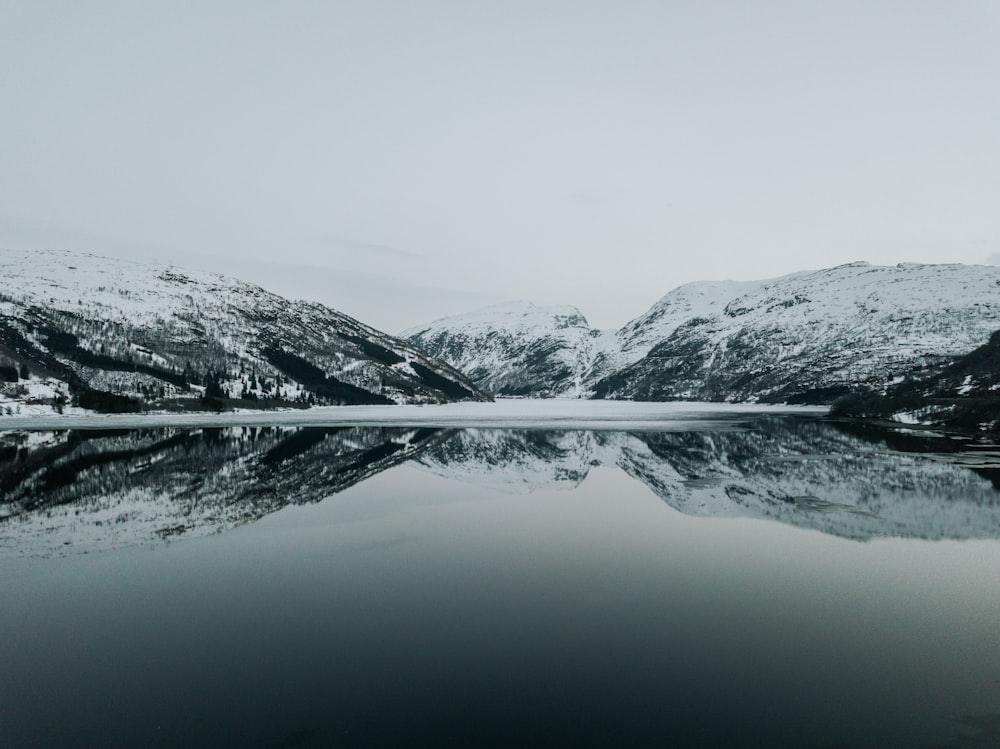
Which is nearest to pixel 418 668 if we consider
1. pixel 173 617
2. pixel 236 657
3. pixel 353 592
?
pixel 236 657

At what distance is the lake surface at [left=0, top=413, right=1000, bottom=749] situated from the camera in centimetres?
1374

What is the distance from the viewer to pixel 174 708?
1423cm

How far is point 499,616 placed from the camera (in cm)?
2038

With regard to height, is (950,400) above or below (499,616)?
above

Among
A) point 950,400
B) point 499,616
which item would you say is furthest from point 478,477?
point 950,400

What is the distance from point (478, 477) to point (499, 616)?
3617cm

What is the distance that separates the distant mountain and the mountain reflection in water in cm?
3028

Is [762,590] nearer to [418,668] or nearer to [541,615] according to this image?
[541,615]

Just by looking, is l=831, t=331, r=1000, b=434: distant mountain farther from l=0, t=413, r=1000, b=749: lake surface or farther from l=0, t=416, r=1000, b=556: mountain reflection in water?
l=0, t=413, r=1000, b=749: lake surface

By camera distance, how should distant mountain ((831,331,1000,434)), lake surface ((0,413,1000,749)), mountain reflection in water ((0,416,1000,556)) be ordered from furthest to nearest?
1. distant mountain ((831,331,1000,434))
2. mountain reflection in water ((0,416,1000,556))
3. lake surface ((0,413,1000,749))

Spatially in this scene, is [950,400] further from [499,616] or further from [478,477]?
[499,616]

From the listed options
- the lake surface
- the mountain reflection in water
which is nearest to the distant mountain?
the mountain reflection in water

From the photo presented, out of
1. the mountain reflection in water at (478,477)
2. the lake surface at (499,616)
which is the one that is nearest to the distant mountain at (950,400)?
the mountain reflection in water at (478,477)

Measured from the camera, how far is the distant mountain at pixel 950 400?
115 metres
